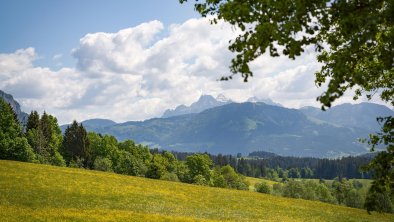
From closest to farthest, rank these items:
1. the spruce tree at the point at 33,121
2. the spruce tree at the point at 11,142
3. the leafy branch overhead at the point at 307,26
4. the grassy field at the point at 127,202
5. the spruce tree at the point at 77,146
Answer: the leafy branch overhead at the point at 307,26, the grassy field at the point at 127,202, the spruce tree at the point at 11,142, the spruce tree at the point at 33,121, the spruce tree at the point at 77,146

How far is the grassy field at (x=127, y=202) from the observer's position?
3384cm

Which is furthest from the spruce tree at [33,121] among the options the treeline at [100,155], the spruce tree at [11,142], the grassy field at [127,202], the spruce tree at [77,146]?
the grassy field at [127,202]

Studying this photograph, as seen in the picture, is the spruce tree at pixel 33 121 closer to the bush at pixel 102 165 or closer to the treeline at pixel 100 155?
the treeline at pixel 100 155

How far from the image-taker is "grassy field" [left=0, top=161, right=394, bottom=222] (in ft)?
111

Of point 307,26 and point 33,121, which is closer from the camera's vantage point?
point 307,26

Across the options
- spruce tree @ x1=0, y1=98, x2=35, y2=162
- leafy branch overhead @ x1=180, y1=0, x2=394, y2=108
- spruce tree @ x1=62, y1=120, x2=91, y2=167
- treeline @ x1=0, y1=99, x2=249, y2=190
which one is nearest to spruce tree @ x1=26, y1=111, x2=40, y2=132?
treeline @ x1=0, y1=99, x2=249, y2=190

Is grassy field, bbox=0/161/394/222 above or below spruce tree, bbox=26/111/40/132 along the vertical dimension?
below

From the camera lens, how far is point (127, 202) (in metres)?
45.5

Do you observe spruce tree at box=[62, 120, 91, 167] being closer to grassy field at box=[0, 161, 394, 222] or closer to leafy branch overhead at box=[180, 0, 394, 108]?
grassy field at box=[0, 161, 394, 222]

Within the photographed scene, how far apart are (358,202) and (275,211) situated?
7844cm

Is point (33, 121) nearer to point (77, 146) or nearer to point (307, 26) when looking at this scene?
point (77, 146)

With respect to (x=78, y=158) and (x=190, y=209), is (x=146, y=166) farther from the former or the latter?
(x=190, y=209)

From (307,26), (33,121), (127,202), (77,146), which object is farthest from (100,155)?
(307,26)

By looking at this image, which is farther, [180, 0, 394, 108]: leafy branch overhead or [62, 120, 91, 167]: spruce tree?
[62, 120, 91, 167]: spruce tree
